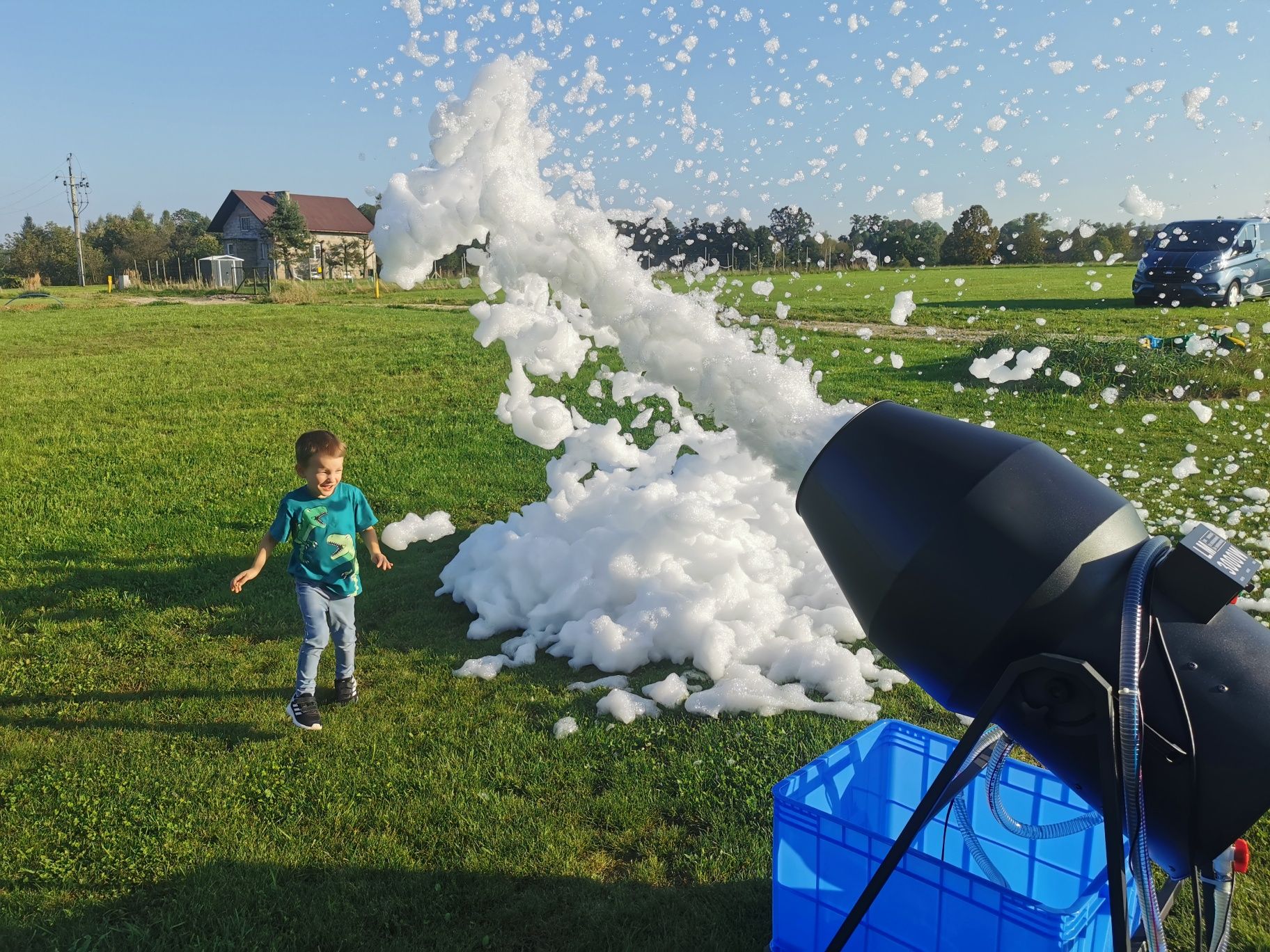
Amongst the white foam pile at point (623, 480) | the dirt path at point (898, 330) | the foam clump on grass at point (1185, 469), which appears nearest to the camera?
the white foam pile at point (623, 480)

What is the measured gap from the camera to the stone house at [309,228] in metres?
55.5

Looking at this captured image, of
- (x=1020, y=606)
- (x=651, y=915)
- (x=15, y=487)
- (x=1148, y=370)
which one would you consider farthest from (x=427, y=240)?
(x=1148, y=370)

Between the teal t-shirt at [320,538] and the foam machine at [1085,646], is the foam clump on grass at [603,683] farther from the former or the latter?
the foam machine at [1085,646]

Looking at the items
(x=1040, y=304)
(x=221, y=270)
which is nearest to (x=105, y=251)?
(x=221, y=270)

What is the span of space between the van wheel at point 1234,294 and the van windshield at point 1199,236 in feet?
2.25

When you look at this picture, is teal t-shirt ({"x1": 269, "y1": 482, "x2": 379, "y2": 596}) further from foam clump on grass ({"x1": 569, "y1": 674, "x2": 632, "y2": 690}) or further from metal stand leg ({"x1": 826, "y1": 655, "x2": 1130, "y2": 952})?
metal stand leg ({"x1": 826, "y1": 655, "x2": 1130, "y2": 952})

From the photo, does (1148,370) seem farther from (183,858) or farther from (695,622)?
(183,858)

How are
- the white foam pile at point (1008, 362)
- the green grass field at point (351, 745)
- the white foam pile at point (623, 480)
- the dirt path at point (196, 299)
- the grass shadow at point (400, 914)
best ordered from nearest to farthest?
the grass shadow at point (400, 914)
the green grass field at point (351, 745)
the white foam pile at point (623, 480)
the white foam pile at point (1008, 362)
the dirt path at point (196, 299)

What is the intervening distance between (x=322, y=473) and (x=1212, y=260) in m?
15.8

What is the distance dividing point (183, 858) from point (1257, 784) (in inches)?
120

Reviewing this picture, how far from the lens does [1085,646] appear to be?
5.84 feet

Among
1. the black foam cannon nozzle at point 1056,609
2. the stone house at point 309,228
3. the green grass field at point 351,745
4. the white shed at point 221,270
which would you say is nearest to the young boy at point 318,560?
the green grass field at point 351,745

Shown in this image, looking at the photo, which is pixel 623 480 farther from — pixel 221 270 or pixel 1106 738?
pixel 221 270

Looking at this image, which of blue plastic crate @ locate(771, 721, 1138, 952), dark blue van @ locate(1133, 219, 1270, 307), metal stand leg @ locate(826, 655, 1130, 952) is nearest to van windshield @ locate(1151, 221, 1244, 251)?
dark blue van @ locate(1133, 219, 1270, 307)
